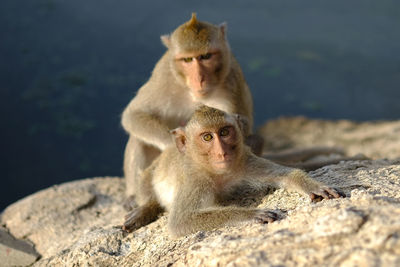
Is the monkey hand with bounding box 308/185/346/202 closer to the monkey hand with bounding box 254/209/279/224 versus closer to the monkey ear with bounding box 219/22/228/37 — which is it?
the monkey hand with bounding box 254/209/279/224

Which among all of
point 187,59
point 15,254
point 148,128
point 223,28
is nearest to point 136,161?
point 148,128

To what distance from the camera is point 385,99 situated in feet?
28.2

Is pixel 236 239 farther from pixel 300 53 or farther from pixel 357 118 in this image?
pixel 300 53

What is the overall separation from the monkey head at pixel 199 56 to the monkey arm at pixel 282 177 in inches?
34.7

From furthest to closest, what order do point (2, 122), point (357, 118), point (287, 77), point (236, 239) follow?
point (287, 77) < point (357, 118) < point (2, 122) < point (236, 239)

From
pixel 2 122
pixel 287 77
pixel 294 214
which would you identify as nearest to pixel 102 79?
pixel 2 122

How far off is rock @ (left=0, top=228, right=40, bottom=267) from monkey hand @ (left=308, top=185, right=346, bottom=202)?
2.20m

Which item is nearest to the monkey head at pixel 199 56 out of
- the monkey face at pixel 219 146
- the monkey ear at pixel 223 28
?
the monkey ear at pixel 223 28

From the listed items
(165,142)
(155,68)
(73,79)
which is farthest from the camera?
(73,79)

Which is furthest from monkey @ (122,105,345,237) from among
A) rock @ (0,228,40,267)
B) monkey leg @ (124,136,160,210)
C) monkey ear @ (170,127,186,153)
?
rock @ (0,228,40,267)

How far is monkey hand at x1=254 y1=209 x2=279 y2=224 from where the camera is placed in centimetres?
230

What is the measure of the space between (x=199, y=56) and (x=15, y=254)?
1971 millimetres

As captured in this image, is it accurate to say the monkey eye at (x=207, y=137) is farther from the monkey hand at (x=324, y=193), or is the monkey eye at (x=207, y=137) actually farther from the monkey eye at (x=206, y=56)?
the monkey eye at (x=206, y=56)

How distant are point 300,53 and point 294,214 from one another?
7.74 meters
